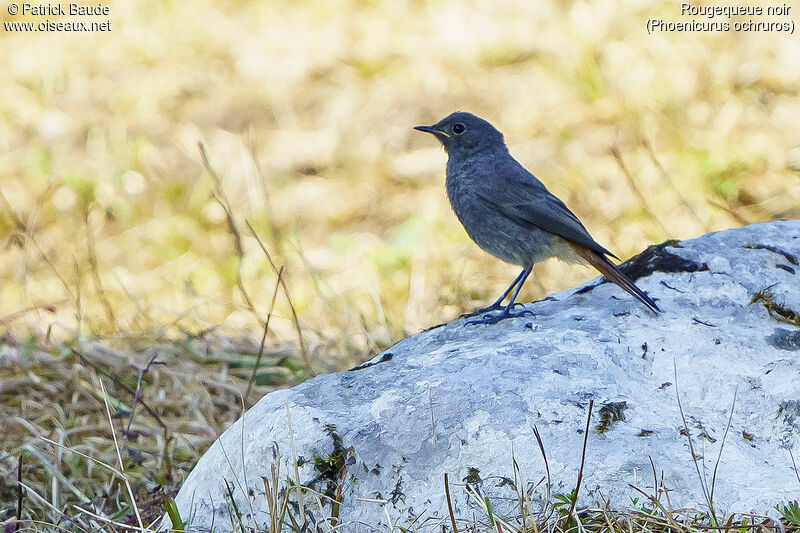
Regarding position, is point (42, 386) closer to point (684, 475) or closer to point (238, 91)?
point (684, 475)

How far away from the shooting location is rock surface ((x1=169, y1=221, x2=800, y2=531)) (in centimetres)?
279

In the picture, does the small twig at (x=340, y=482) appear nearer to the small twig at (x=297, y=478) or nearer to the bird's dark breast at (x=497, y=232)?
the small twig at (x=297, y=478)

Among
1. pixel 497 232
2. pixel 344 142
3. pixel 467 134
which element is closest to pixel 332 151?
pixel 344 142

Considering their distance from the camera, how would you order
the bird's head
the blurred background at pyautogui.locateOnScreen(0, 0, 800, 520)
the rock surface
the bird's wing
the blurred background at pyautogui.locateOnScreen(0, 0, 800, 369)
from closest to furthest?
the rock surface < the bird's wing < the bird's head < the blurred background at pyautogui.locateOnScreen(0, 0, 800, 520) < the blurred background at pyautogui.locateOnScreen(0, 0, 800, 369)

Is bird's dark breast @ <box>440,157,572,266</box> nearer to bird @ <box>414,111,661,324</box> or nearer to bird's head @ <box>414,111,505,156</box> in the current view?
bird @ <box>414,111,661,324</box>

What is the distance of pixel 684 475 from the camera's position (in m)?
2.76

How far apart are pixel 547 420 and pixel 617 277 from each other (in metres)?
0.94

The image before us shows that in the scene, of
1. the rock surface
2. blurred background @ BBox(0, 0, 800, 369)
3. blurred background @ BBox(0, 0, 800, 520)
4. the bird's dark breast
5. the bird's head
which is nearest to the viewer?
the rock surface

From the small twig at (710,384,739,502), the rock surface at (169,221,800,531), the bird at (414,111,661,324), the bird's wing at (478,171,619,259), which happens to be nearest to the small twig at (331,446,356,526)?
the rock surface at (169,221,800,531)

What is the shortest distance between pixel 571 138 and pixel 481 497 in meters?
5.75

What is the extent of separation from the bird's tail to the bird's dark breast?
35 cm

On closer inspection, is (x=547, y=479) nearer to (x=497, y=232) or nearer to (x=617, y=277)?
(x=617, y=277)

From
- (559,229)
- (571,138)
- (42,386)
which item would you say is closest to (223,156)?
(571,138)

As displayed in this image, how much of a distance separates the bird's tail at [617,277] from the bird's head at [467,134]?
3.36 ft
